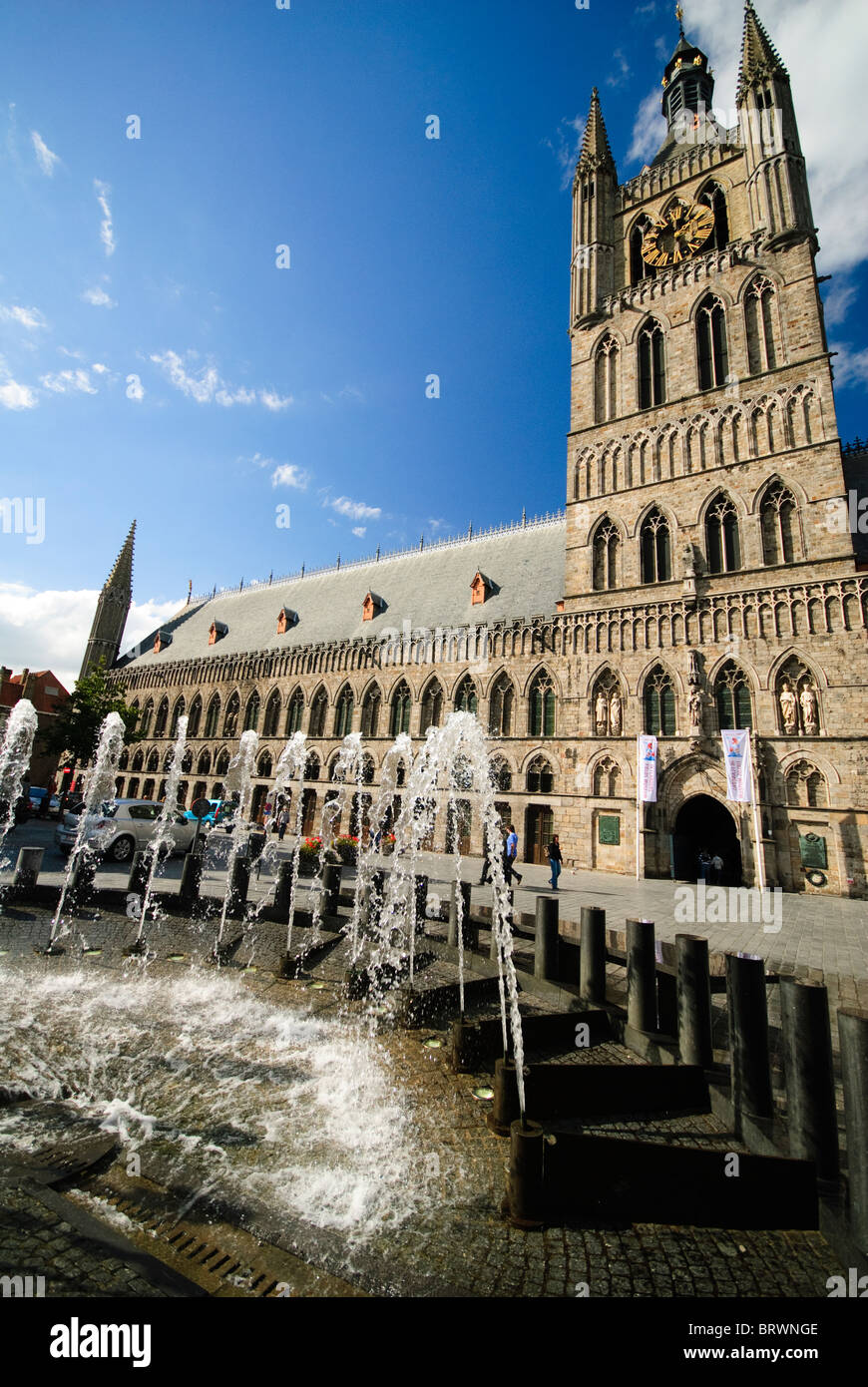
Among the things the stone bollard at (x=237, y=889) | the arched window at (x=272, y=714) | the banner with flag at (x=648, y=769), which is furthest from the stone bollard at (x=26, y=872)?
the arched window at (x=272, y=714)

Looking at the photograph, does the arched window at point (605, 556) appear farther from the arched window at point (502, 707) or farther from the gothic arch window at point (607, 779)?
the gothic arch window at point (607, 779)

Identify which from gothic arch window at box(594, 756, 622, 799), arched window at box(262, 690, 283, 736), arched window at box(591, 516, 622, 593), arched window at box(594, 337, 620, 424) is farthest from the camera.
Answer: arched window at box(262, 690, 283, 736)

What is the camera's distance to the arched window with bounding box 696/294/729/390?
22.6 metres

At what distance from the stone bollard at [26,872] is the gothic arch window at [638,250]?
107 ft

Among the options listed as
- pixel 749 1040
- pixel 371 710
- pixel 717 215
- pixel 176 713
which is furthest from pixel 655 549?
pixel 176 713

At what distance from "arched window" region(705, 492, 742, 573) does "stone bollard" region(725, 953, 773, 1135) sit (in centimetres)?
1969

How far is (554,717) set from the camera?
23547 millimetres

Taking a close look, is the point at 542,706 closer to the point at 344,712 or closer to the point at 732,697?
the point at 732,697

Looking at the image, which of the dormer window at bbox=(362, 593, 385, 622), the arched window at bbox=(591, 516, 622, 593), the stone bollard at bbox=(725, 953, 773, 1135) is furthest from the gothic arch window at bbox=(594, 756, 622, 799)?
the stone bollard at bbox=(725, 953, 773, 1135)

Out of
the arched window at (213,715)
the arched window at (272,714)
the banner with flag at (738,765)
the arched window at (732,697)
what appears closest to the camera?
the banner with flag at (738,765)

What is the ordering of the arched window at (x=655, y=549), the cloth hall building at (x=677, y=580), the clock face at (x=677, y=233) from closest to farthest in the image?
the cloth hall building at (x=677, y=580)
the arched window at (x=655, y=549)
the clock face at (x=677, y=233)

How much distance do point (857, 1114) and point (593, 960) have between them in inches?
131

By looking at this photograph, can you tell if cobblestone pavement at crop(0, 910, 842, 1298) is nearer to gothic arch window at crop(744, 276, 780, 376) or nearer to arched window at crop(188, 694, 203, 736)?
gothic arch window at crop(744, 276, 780, 376)

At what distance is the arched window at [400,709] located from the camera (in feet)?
94.2
